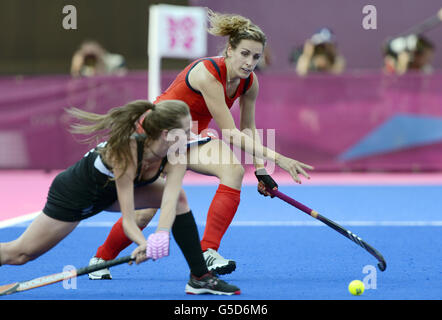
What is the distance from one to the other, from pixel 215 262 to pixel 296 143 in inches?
282

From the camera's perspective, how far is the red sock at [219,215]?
17.3ft

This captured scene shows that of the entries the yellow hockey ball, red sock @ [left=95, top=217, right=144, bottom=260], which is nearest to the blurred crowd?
red sock @ [left=95, top=217, right=144, bottom=260]

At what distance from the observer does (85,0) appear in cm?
1686

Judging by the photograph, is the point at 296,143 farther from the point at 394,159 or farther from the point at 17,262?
the point at 17,262

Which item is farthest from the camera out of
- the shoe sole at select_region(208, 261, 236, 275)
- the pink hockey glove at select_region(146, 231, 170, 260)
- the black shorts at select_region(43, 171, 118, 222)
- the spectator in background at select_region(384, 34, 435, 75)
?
the spectator in background at select_region(384, 34, 435, 75)

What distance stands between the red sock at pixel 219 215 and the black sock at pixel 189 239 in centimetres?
54

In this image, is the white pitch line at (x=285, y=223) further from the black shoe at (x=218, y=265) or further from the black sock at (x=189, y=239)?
the black sock at (x=189, y=239)

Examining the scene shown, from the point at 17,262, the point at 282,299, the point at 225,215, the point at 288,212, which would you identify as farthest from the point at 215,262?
the point at 288,212

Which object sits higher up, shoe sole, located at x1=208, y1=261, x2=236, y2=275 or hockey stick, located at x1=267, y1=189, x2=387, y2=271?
hockey stick, located at x1=267, y1=189, x2=387, y2=271

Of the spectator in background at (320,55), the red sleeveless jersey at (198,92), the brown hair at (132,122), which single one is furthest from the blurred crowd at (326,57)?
the brown hair at (132,122)

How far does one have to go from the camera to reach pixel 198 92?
538 cm

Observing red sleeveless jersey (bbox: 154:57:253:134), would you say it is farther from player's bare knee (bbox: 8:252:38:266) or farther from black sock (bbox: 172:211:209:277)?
player's bare knee (bbox: 8:252:38:266)

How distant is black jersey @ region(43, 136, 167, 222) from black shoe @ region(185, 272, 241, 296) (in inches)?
25.4

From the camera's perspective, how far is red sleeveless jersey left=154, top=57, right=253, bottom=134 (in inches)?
209
